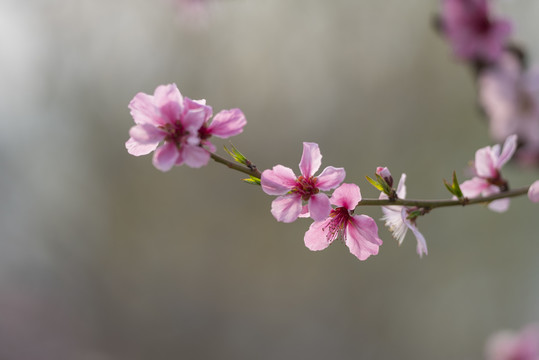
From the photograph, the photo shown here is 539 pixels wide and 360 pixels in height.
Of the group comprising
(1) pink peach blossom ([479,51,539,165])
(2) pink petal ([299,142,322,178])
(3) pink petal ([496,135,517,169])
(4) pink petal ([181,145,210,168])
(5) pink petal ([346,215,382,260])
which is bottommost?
(5) pink petal ([346,215,382,260])

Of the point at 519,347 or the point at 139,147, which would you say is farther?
the point at 519,347

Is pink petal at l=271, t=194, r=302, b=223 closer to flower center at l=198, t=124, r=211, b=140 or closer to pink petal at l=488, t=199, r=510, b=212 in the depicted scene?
flower center at l=198, t=124, r=211, b=140

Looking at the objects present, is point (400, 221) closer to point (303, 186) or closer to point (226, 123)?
point (303, 186)

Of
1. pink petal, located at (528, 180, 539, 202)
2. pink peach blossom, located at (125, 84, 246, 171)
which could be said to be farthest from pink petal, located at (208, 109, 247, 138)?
pink petal, located at (528, 180, 539, 202)

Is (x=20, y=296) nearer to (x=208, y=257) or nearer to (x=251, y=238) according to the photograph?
(x=208, y=257)

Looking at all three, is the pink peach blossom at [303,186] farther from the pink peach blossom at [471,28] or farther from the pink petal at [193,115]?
the pink peach blossom at [471,28]

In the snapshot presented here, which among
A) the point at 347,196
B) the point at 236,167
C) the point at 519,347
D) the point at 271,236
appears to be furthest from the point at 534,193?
the point at 271,236
